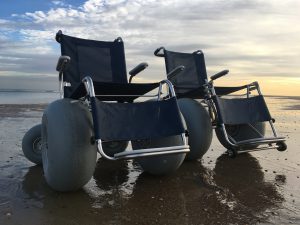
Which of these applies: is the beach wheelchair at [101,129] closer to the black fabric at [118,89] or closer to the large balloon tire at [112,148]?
the black fabric at [118,89]

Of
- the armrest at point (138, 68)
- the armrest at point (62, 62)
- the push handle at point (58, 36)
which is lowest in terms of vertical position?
the armrest at point (138, 68)

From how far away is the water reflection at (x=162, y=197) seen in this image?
3377 millimetres

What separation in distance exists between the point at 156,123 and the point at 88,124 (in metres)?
0.73

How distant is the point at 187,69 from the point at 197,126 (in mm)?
1917

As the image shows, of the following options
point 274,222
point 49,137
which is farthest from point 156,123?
point 274,222

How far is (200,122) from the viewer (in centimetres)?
538

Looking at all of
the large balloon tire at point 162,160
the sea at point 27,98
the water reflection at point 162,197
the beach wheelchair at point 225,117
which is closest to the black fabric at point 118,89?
the large balloon tire at point 162,160

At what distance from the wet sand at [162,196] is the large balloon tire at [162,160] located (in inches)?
4.5

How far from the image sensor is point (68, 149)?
12.1ft

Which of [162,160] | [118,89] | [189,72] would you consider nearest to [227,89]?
[189,72]

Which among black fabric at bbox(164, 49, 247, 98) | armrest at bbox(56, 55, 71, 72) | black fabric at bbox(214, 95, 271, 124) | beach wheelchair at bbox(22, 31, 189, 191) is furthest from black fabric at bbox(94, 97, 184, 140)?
black fabric at bbox(164, 49, 247, 98)

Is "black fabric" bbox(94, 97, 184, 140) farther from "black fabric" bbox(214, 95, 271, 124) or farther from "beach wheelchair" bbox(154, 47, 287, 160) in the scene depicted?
"black fabric" bbox(214, 95, 271, 124)

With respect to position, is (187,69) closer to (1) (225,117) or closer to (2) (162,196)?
(1) (225,117)

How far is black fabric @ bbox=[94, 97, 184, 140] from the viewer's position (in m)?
3.87
